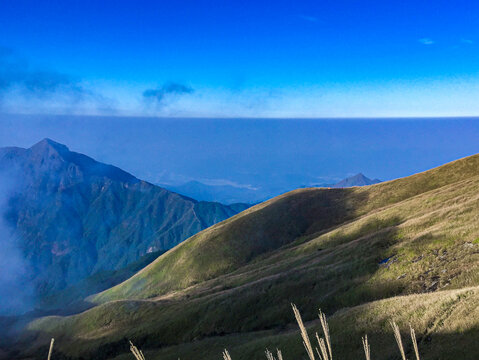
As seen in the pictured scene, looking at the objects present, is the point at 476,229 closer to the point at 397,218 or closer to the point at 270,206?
the point at 397,218

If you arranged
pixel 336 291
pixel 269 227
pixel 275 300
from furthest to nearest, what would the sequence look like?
pixel 269 227, pixel 275 300, pixel 336 291

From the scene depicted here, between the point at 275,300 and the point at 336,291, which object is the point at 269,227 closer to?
the point at 275,300

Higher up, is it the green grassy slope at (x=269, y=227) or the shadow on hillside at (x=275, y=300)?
the green grassy slope at (x=269, y=227)

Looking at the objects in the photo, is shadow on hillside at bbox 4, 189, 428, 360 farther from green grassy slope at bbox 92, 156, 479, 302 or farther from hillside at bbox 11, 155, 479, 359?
green grassy slope at bbox 92, 156, 479, 302

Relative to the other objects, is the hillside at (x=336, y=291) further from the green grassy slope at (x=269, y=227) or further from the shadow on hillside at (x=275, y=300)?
the green grassy slope at (x=269, y=227)

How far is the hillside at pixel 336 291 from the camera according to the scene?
23.9 meters

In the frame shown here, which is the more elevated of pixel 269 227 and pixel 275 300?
pixel 269 227

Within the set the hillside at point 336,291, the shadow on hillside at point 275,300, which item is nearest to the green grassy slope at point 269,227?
the hillside at point 336,291

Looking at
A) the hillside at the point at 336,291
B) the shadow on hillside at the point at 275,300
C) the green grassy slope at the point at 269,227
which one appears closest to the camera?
the hillside at the point at 336,291

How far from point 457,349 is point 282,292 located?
3149 centimetres

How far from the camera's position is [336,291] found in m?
41.6

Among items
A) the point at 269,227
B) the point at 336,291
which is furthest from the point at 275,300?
the point at 269,227

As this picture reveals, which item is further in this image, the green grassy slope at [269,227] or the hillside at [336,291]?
the green grassy slope at [269,227]

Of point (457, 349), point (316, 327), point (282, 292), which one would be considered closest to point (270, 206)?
point (282, 292)
